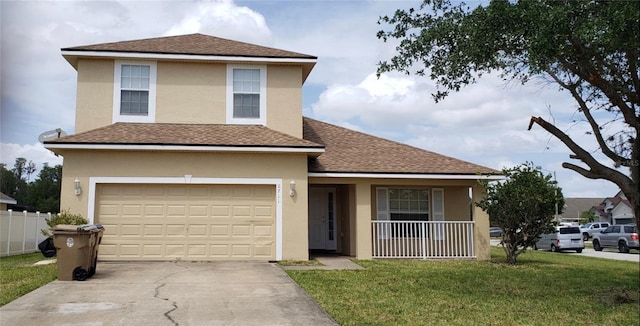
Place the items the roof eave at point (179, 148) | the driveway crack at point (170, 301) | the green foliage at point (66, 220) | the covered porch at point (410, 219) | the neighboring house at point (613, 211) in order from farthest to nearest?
the neighboring house at point (613, 211) < the covered porch at point (410, 219) < the roof eave at point (179, 148) < the green foliage at point (66, 220) < the driveway crack at point (170, 301)

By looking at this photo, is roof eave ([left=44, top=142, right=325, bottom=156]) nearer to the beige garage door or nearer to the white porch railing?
the beige garage door

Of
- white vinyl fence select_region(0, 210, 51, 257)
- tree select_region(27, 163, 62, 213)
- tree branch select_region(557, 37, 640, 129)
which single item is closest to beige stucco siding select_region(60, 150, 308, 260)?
white vinyl fence select_region(0, 210, 51, 257)

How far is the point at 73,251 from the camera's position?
10781mm

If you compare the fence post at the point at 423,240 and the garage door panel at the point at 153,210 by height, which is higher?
the garage door panel at the point at 153,210

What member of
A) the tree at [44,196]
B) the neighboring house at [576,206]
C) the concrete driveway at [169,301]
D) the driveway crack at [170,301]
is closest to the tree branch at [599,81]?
the concrete driveway at [169,301]

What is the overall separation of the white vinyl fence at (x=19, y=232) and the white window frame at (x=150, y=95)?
480 cm

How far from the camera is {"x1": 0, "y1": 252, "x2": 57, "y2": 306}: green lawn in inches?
365

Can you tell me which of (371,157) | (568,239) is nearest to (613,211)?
(568,239)

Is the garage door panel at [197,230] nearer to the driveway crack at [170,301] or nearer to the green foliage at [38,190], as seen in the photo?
the driveway crack at [170,301]

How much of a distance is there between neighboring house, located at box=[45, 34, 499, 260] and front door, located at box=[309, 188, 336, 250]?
0.04m

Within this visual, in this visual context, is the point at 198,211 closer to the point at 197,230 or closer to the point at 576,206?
the point at 197,230

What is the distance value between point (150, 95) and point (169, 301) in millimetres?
9304

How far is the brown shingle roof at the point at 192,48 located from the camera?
16377 mm

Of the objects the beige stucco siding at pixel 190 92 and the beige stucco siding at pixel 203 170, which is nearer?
the beige stucco siding at pixel 203 170
